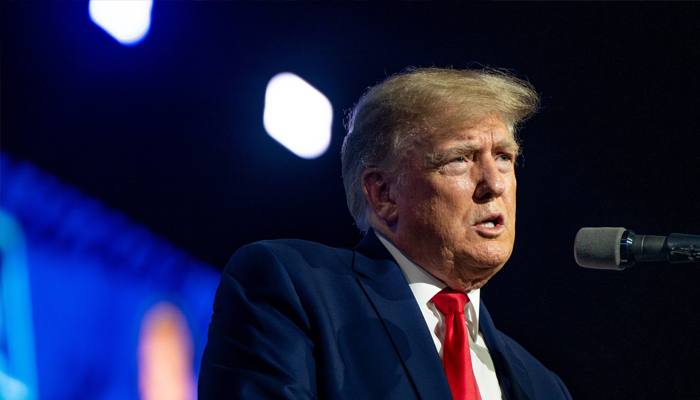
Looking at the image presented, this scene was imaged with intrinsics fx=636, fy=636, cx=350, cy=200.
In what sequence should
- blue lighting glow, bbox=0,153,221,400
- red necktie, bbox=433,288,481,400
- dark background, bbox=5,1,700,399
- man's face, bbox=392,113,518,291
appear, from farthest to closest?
dark background, bbox=5,1,700,399 < blue lighting glow, bbox=0,153,221,400 < man's face, bbox=392,113,518,291 < red necktie, bbox=433,288,481,400

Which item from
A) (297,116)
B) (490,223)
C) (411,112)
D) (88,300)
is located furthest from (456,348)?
(88,300)

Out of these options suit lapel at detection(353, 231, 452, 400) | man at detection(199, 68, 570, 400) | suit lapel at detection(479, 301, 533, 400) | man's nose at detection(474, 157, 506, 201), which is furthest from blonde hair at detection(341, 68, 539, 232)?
suit lapel at detection(479, 301, 533, 400)

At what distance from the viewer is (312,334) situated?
1498 millimetres

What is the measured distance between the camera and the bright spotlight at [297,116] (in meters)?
2.76

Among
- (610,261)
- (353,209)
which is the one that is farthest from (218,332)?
(610,261)

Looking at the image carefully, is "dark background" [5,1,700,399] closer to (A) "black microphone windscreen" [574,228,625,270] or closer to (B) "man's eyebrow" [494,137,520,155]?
(B) "man's eyebrow" [494,137,520,155]

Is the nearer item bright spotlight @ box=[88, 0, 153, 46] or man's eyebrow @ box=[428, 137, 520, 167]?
man's eyebrow @ box=[428, 137, 520, 167]

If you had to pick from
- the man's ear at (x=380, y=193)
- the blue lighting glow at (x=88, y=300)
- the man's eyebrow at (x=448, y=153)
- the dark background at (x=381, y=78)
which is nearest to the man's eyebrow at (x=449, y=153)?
the man's eyebrow at (x=448, y=153)

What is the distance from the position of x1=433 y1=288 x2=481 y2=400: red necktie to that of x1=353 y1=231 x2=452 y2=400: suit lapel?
3.8 inches

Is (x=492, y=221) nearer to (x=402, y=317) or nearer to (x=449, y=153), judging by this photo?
(x=449, y=153)

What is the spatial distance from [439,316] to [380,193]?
1.32 feet

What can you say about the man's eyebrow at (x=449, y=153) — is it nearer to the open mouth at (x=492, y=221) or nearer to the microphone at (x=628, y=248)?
the open mouth at (x=492, y=221)

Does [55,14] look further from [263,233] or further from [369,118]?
[369,118]

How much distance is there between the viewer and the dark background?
2637mm
